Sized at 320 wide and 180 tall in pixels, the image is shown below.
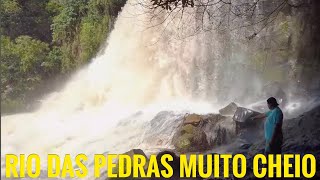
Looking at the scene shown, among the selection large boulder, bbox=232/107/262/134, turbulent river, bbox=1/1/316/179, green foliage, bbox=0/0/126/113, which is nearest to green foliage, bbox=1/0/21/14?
green foliage, bbox=0/0/126/113

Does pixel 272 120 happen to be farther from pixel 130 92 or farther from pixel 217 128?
pixel 130 92

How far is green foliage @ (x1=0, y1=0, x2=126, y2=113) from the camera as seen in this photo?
736 inches

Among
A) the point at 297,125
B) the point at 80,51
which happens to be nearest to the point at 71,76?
the point at 80,51

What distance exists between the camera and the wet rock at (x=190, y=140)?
9.60m

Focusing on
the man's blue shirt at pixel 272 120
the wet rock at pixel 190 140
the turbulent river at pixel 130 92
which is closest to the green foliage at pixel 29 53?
the turbulent river at pixel 130 92

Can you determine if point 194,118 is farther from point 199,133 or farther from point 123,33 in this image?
point 123,33

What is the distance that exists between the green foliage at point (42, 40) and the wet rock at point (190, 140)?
31.1 feet

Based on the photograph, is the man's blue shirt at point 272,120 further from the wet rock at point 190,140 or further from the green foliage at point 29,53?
the green foliage at point 29,53

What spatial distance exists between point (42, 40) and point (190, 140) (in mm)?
13963

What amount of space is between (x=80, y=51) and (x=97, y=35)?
1.20 m

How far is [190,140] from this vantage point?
969cm

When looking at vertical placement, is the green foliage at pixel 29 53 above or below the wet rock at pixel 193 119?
above

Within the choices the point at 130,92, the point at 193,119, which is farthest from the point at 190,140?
the point at 130,92

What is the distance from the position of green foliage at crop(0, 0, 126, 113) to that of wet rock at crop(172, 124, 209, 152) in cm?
947
